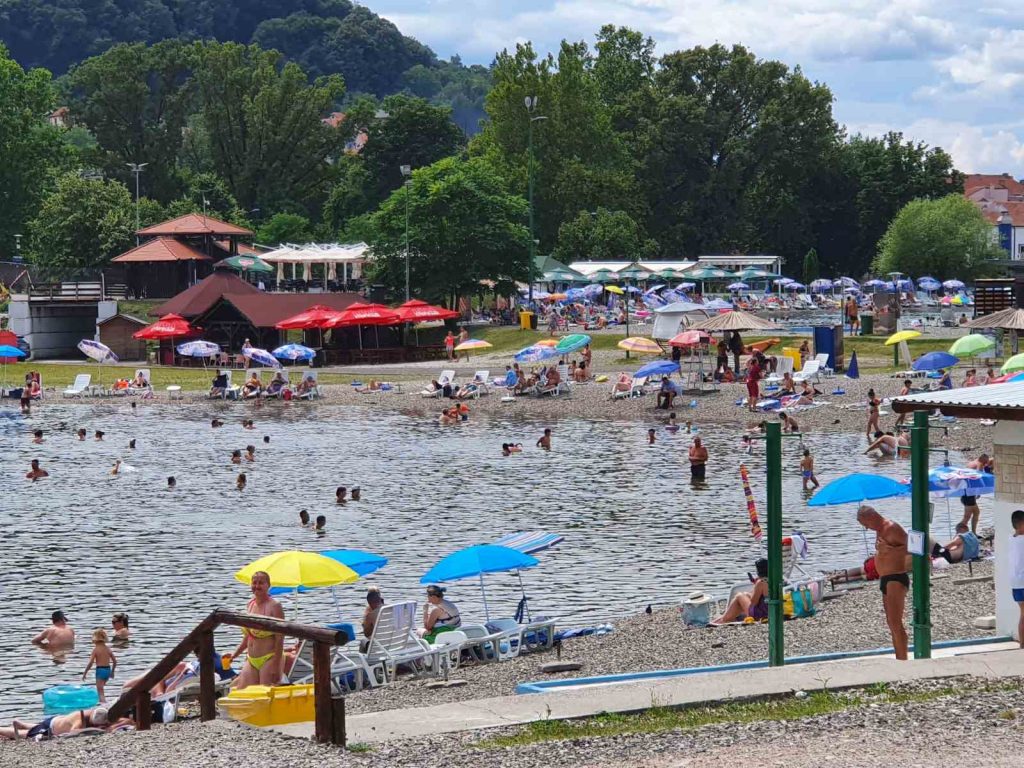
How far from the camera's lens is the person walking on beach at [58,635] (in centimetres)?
2009

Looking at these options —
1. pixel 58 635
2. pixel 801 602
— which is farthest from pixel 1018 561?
pixel 58 635

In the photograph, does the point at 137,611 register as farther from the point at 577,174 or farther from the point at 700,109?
the point at 700,109

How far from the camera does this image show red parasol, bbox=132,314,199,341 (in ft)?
197

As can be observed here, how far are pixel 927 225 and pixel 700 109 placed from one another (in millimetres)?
17270

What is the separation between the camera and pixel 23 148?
101 metres

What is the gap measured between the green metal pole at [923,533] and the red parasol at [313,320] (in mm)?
48002

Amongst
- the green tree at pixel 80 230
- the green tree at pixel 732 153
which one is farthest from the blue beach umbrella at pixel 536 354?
the green tree at pixel 732 153

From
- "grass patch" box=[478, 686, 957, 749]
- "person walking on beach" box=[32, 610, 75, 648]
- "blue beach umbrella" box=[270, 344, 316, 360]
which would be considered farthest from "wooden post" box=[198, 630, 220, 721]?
"blue beach umbrella" box=[270, 344, 316, 360]

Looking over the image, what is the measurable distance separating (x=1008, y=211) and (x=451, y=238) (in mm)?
76305

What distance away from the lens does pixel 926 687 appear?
38.9 ft

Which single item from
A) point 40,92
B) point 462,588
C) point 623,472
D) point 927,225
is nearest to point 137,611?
point 462,588

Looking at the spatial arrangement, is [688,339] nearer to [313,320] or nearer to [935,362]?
[935,362]

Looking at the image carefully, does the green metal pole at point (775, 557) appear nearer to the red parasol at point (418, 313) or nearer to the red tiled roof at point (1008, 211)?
the red parasol at point (418, 313)

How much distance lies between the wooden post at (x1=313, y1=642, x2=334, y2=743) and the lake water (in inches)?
310
